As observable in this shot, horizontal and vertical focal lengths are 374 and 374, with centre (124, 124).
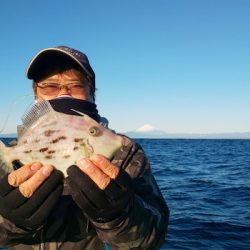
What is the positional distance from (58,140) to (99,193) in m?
0.62

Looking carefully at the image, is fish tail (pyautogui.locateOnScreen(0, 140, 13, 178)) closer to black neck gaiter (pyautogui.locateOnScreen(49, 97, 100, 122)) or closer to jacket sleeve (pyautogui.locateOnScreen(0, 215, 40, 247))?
jacket sleeve (pyautogui.locateOnScreen(0, 215, 40, 247))

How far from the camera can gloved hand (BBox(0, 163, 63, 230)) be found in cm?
322

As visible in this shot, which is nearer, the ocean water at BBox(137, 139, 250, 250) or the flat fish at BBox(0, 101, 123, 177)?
the flat fish at BBox(0, 101, 123, 177)

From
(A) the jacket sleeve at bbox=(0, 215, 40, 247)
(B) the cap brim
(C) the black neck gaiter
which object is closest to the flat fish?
(C) the black neck gaiter

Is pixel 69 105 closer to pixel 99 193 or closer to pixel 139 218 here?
pixel 99 193

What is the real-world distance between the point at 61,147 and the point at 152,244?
4.33ft

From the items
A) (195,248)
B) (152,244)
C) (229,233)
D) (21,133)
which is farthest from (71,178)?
(229,233)

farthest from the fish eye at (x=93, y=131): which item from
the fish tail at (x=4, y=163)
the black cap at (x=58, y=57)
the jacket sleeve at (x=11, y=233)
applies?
the black cap at (x=58, y=57)

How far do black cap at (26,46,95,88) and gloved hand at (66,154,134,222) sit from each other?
60.5 inches

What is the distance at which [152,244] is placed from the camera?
3646mm

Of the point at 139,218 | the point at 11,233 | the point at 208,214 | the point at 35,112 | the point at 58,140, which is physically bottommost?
the point at 208,214

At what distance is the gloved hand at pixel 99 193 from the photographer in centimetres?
314

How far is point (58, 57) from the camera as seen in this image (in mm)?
4500

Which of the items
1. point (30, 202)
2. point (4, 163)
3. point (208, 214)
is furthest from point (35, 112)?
point (208, 214)
